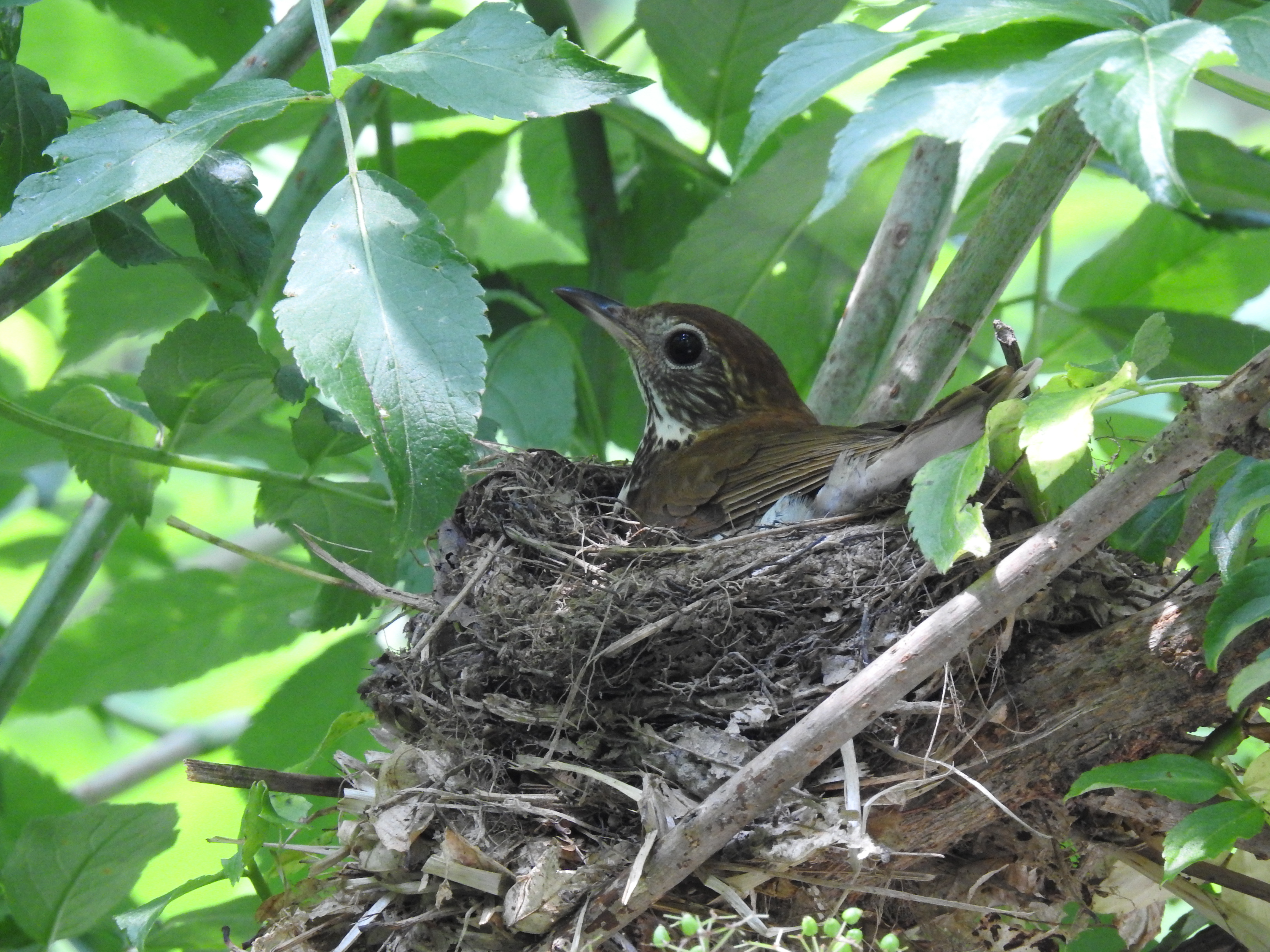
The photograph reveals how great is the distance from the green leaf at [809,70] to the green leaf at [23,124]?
1.34 metres

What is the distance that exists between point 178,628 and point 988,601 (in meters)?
2.53

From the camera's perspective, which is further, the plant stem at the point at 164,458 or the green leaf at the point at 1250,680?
the plant stem at the point at 164,458

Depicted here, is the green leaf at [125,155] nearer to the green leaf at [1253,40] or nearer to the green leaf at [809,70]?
the green leaf at [809,70]

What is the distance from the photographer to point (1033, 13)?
1.50 meters

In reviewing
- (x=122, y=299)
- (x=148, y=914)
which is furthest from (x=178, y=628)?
(x=148, y=914)

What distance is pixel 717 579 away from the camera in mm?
2271

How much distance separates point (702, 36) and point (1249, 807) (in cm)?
251

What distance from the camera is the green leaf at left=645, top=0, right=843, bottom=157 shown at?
130 inches

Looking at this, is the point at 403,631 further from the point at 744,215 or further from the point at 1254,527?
the point at 1254,527

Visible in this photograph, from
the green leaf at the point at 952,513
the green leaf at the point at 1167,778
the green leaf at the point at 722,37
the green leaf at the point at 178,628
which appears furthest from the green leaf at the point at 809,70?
the green leaf at the point at 178,628

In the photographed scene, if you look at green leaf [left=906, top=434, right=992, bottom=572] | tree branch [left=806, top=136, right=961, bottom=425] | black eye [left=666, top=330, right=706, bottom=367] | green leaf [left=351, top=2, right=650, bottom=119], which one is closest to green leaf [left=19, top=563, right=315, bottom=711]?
black eye [left=666, top=330, right=706, bottom=367]

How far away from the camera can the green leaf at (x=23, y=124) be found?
Answer: 2.11m

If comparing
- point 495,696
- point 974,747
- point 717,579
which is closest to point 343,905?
point 495,696

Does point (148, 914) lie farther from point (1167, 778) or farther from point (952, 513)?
point (1167, 778)
